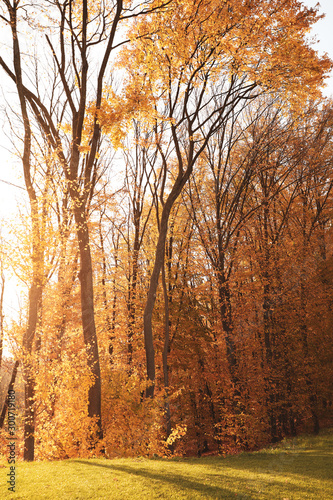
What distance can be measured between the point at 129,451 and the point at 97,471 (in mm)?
2668

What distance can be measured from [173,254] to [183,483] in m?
12.5

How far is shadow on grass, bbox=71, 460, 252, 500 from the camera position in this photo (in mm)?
4422

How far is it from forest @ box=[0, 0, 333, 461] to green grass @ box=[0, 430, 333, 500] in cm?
184

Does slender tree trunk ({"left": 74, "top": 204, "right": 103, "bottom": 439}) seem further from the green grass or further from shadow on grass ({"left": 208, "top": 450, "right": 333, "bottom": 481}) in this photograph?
shadow on grass ({"left": 208, "top": 450, "right": 333, "bottom": 481})

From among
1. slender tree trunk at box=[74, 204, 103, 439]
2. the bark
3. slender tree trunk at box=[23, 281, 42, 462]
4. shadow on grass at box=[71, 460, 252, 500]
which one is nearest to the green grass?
shadow on grass at box=[71, 460, 252, 500]

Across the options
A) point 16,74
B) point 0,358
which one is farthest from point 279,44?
point 0,358

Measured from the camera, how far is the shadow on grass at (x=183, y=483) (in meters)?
4.42

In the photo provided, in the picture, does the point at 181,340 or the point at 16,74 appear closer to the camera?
the point at 16,74

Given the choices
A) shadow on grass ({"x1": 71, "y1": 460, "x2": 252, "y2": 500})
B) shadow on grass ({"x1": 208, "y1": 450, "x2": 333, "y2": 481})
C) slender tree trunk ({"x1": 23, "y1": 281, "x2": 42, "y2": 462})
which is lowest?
shadow on grass ({"x1": 208, "y1": 450, "x2": 333, "y2": 481})

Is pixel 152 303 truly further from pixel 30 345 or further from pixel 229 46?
pixel 229 46

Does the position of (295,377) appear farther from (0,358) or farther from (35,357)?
(0,358)

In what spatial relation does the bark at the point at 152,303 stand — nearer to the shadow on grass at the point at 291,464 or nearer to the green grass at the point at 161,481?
the shadow on grass at the point at 291,464

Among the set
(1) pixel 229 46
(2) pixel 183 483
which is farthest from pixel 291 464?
(1) pixel 229 46

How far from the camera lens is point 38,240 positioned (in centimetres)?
809
